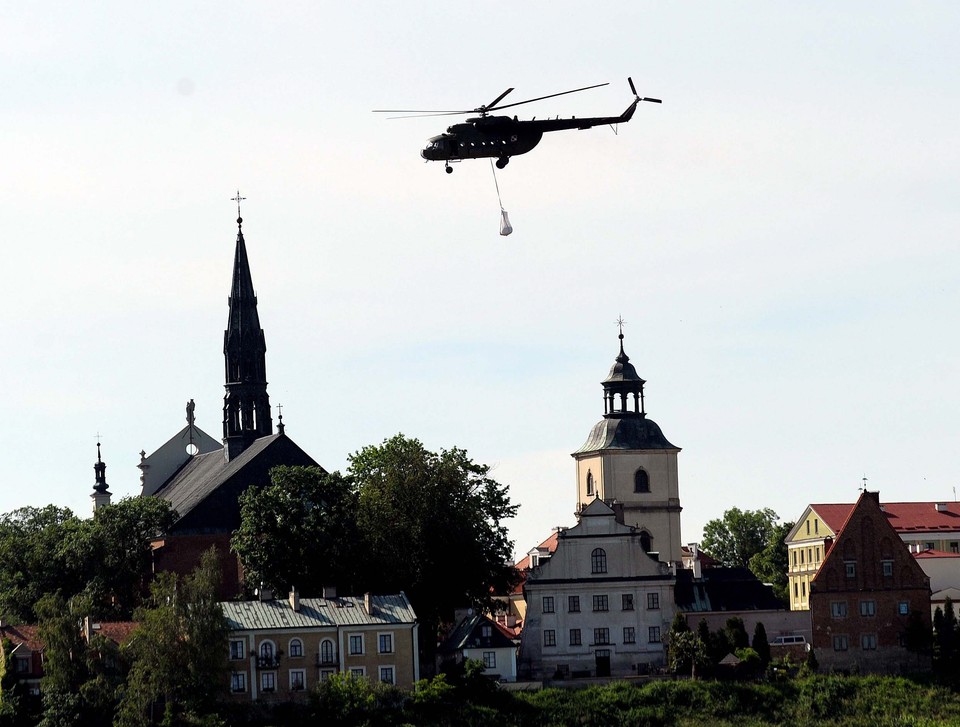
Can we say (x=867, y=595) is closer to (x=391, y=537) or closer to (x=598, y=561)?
(x=598, y=561)

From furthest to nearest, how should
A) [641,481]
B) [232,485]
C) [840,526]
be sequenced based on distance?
[641,481], [232,485], [840,526]

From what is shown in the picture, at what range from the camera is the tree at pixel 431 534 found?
104 meters

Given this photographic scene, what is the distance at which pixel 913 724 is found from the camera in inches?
3794

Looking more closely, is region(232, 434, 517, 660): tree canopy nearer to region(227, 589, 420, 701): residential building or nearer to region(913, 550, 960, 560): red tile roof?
region(227, 589, 420, 701): residential building

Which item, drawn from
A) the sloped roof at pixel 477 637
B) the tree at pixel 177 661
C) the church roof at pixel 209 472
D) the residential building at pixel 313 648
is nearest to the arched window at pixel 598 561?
the sloped roof at pixel 477 637

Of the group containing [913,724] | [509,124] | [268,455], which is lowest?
[913,724]

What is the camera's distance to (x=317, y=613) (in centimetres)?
9781

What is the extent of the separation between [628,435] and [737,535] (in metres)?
33.0

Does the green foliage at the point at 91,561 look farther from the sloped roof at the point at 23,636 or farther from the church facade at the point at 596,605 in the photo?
the church facade at the point at 596,605

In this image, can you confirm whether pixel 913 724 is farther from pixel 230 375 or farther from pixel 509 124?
pixel 230 375

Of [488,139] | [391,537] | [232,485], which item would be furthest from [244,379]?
[488,139]

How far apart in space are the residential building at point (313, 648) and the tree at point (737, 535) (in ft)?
235

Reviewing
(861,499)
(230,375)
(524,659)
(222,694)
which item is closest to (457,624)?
(524,659)

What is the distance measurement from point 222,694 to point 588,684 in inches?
669
